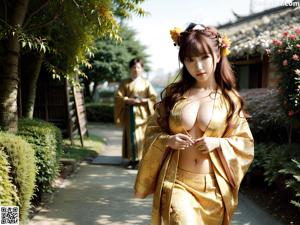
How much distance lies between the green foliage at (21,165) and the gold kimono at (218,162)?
1.36 meters

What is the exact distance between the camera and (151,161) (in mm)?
2777

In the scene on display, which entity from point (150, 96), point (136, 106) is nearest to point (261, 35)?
point (150, 96)

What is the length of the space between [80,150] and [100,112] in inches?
440

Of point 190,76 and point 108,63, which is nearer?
point 190,76

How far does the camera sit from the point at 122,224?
4398 mm

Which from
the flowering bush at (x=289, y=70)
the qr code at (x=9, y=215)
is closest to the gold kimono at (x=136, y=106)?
the flowering bush at (x=289, y=70)

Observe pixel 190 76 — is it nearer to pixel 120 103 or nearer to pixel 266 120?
pixel 266 120

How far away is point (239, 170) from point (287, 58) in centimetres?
297

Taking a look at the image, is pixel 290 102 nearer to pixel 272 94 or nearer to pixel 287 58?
pixel 287 58

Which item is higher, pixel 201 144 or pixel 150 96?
pixel 150 96

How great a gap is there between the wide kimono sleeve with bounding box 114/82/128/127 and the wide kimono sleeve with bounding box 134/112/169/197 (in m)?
4.64

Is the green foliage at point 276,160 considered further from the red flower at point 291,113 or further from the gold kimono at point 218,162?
the gold kimono at point 218,162

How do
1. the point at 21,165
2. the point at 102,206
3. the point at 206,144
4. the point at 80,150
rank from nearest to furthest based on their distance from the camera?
the point at 206,144 → the point at 21,165 → the point at 102,206 → the point at 80,150

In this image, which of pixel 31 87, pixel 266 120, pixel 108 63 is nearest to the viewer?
pixel 266 120
